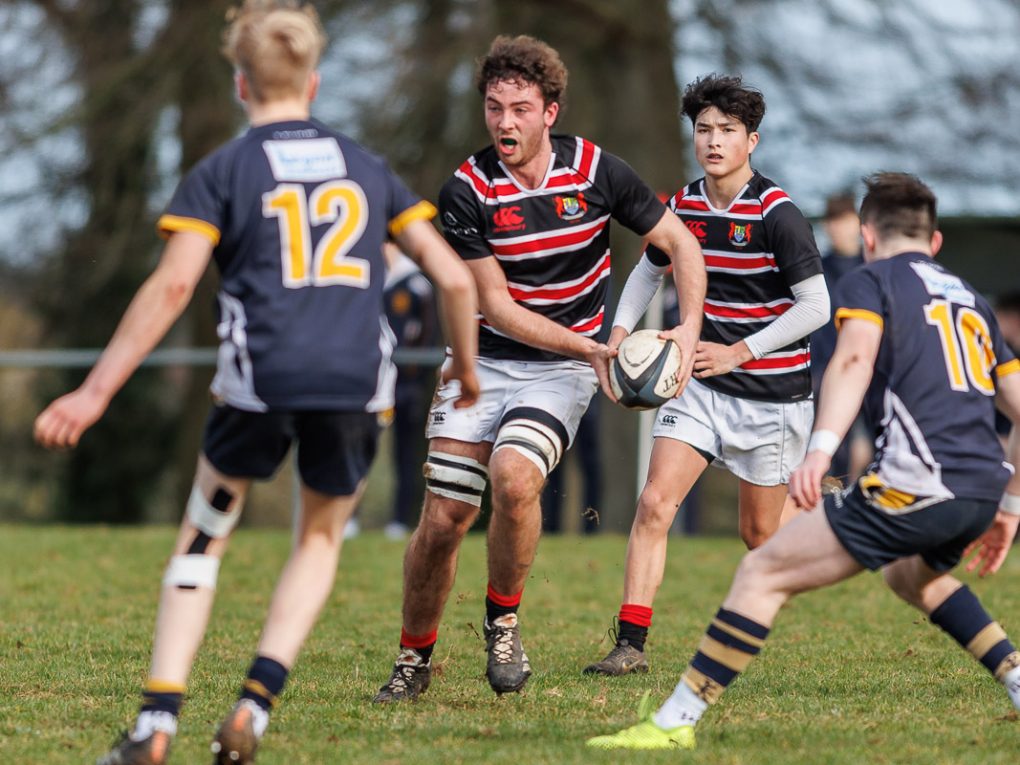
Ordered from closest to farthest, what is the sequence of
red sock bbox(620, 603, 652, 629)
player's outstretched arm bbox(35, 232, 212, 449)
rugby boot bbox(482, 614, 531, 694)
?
player's outstretched arm bbox(35, 232, 212, 449) → rugby boot bbox(482, 614, 531, 694) → red sock bbox(620, 603, 652, 629)

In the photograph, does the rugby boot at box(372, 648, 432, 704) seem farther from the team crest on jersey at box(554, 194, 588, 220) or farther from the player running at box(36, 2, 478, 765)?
the team crest on jersey at box(554, 194, 588, 220)

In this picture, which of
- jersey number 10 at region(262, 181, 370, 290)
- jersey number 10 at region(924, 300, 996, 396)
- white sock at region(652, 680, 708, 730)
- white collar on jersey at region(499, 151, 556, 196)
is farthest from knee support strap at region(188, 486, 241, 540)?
jersey number 10 at region(924, 300, 996, 396)

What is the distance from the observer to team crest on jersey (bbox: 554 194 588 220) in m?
6.01

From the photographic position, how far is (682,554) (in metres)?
11.5

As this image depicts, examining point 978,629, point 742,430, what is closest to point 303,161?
point 978,629

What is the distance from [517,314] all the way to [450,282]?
58.8 inches

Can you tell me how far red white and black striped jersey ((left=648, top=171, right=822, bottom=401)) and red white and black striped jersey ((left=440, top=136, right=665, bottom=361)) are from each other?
585 millimetres

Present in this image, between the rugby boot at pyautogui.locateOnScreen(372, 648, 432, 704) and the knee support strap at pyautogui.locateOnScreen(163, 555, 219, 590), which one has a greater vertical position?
the knee support strap at pyautogui.locateOnScreen(163, 555, 219, 590)

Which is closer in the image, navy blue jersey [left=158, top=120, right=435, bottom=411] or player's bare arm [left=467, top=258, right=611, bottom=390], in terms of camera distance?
navy blue jersey [left=158, top=120, right=435, bottom=411]

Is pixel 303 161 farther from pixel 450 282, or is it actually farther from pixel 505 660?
pixel 505 660

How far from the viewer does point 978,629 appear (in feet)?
16.4

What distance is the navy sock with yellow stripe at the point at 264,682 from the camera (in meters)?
4.34

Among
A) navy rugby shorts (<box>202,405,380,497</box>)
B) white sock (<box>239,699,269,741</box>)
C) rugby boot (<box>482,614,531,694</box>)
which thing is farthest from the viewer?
rugby boot (<box>482,614,531,694</box>)

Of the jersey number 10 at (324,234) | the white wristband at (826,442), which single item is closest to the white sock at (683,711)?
the white wristband at (826,442)
